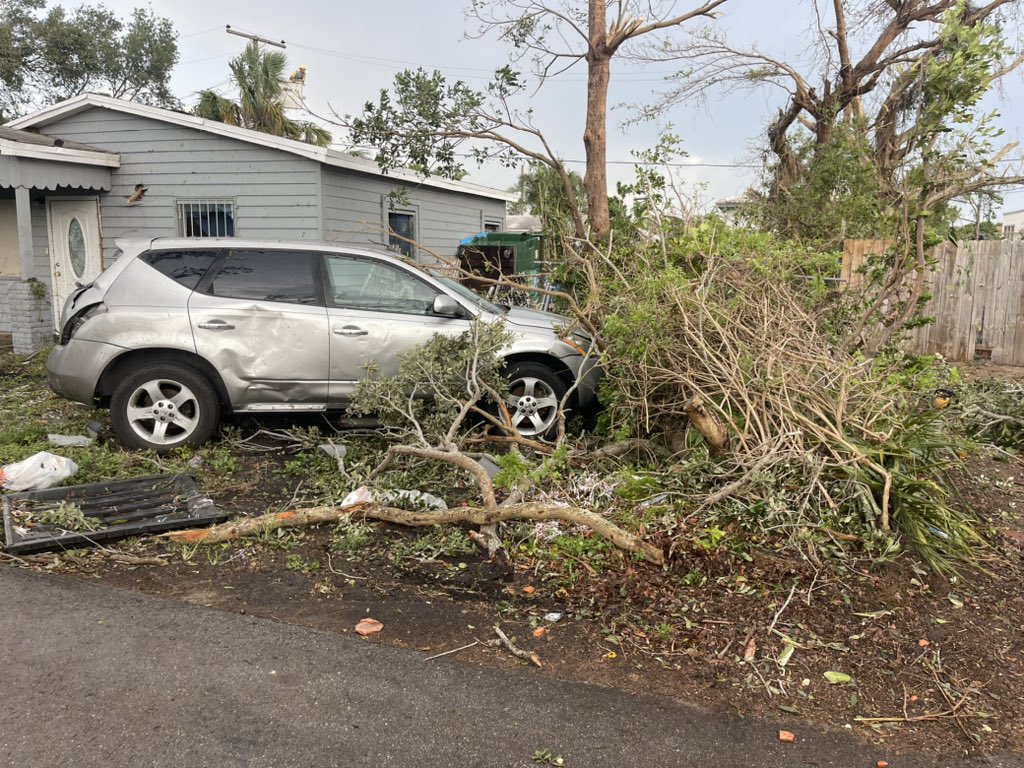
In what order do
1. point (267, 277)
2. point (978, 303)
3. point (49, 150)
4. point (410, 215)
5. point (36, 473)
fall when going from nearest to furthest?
point (36, 473) < point (267, 277) < point (49, 150) < point (978, 303) < point (410, 215)

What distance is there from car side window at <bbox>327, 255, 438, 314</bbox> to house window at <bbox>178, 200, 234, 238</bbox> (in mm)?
5706

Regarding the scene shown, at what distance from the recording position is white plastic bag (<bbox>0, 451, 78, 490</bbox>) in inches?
212

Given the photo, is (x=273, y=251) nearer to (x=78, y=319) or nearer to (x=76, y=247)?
(x=78, y=319)

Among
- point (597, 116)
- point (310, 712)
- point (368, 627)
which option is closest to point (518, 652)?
point (368, 627)

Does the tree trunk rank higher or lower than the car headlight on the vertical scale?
higher

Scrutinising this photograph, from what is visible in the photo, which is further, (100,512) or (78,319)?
(78,319)

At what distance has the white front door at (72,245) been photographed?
40.7 feet

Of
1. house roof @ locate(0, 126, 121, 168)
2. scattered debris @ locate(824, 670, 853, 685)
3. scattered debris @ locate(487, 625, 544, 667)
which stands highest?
house roof @ locate(0, 126, 121, 168)

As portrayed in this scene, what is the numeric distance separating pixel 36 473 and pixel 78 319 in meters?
1.65

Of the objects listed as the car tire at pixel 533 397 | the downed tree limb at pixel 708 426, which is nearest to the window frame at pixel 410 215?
the car tire at pixel 533 397

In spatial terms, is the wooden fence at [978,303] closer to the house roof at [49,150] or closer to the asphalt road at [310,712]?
the asphalt road at [310,712]

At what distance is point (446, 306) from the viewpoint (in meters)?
6.74

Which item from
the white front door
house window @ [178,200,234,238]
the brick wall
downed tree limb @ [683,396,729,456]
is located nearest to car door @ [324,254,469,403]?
downed tree limb @ [683,396,729,456]

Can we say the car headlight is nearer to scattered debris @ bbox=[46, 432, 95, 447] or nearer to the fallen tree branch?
scattered debris @ bbox=[46, 432, 95, 447]
